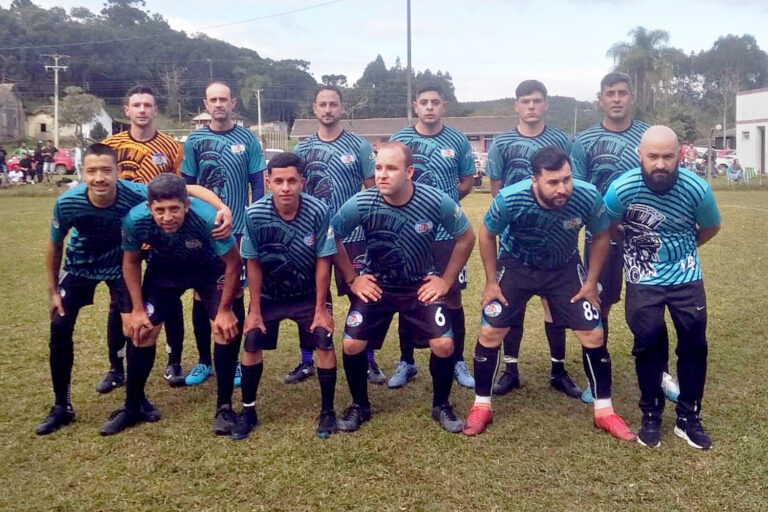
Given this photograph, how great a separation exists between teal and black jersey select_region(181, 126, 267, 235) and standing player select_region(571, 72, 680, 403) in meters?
2.57

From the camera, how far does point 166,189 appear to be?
4.12m

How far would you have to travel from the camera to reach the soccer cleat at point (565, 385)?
5.09 m

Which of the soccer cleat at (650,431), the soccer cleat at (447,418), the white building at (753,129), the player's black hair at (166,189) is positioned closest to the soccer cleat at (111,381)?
the player's black hair at (166,189)

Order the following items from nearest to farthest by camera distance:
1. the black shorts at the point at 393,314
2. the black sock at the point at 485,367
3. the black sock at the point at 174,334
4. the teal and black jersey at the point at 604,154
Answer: the black shorts at the point at 393,314 < the black sock at the point at 485,367 < the teal and black jersey at the point at 604,154 < the black sock at the point at 174,334

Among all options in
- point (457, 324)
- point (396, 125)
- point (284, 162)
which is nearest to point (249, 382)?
point (284, 162)

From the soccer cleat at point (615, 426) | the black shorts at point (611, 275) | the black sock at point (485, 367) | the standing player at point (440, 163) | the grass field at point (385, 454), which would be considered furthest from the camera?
the standing player at point (440, 163)

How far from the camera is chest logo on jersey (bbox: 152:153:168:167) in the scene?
518cm

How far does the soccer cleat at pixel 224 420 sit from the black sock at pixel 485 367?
1.66 m

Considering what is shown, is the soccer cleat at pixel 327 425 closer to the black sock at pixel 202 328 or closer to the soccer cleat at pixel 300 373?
the soccer cleat at pixel 300 373

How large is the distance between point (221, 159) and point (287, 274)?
4.50ft

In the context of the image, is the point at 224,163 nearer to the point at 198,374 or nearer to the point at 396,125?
the point at 198,374

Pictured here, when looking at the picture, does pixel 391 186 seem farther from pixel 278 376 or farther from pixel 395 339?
pixel 395 339

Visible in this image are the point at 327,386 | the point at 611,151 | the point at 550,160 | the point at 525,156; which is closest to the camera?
the point at 550,160

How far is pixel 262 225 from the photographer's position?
14.3ft
